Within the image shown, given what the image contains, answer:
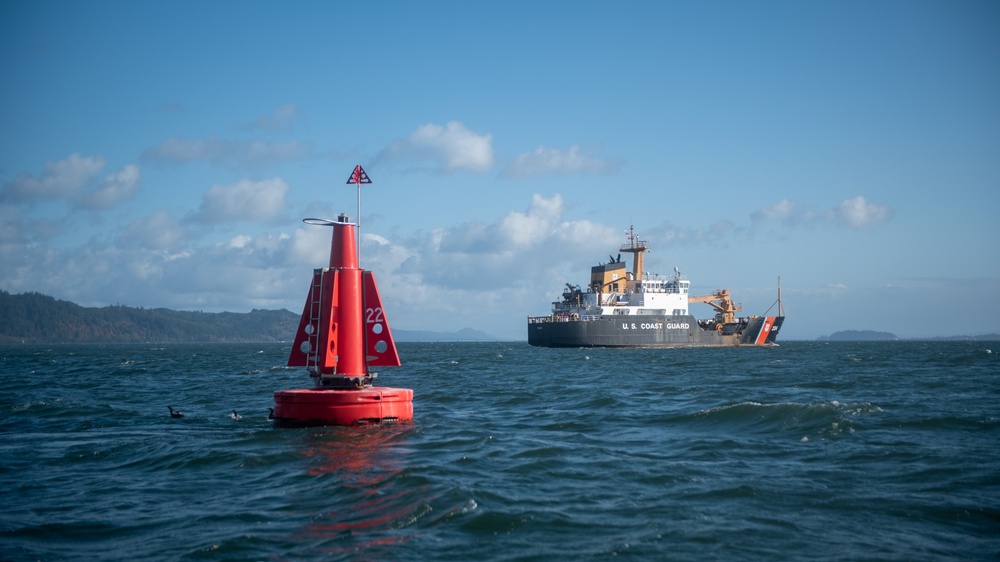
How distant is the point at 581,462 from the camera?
12023 mm

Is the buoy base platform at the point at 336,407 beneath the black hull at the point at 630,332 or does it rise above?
beneath

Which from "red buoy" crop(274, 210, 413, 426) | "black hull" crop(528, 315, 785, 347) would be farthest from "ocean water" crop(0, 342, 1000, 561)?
"black hull" crop(528, 315, 785, 347)

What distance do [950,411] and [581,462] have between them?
9.98 metres

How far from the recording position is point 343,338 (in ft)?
49.2

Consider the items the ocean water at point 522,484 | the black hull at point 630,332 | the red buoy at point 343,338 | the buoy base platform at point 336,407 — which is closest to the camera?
the ocean water at point 522,484

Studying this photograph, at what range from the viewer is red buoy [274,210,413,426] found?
1455cm

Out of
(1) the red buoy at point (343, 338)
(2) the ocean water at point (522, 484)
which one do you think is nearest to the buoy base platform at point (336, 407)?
(1) the red buoy at point (343, 338)

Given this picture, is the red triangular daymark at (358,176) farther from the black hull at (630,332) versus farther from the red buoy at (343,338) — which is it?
the black hull at (630,332)

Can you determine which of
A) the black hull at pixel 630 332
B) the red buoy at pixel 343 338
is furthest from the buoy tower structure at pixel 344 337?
the black hull at pixel 630 332

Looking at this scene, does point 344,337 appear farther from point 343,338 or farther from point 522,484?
point 522,484

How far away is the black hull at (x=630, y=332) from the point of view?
72.0 metres

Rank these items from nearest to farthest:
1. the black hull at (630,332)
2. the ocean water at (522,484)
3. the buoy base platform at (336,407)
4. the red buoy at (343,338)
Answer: the ocean water at (522,484) → the buoy base platform at (336,407) → the red buoy at (343,338) → the black hull at (630,332)

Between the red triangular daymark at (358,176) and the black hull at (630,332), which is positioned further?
the black hull at (630,332)

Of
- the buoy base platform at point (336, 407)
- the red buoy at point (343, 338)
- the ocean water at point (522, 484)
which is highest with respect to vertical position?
the red buoy at point (343, 338)
